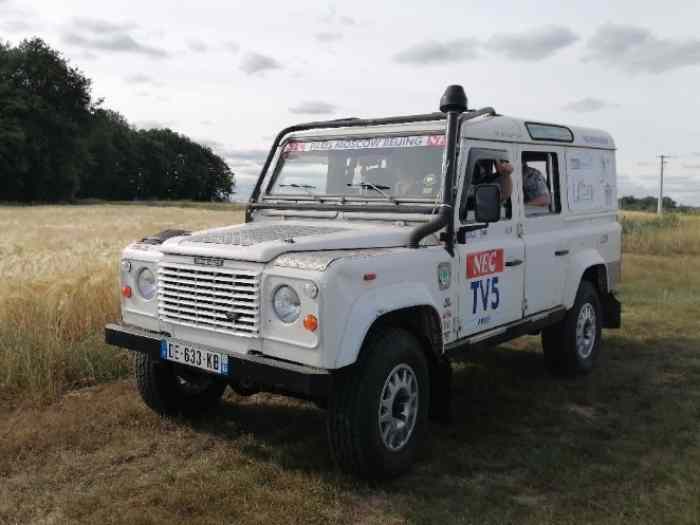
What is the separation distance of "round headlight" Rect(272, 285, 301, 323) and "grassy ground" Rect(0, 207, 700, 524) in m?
1.09

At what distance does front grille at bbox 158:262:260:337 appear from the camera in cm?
404

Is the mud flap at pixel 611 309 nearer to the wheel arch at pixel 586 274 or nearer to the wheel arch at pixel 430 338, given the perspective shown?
the wheel arch at pixel 586 274

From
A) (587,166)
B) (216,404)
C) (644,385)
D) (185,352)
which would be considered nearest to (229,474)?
(185,352)


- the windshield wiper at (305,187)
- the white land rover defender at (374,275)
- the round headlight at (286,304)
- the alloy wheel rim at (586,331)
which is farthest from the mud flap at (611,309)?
the round headlight at (286,304)

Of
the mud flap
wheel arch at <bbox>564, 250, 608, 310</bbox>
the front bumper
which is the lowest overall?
the mud flap

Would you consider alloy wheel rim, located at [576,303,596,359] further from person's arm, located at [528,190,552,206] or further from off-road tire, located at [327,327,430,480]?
off-road tire, located at [327,327,430,480]

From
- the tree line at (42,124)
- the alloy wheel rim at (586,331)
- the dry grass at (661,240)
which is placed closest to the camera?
the alloy wheel rim at (586,331)

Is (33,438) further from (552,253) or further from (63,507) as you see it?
(552,253)

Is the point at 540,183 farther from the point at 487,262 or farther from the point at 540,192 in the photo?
the point at 487,262

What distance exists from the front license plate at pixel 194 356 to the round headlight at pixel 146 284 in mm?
429

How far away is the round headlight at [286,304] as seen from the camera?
152 inches

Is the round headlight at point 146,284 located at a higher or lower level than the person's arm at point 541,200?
lower

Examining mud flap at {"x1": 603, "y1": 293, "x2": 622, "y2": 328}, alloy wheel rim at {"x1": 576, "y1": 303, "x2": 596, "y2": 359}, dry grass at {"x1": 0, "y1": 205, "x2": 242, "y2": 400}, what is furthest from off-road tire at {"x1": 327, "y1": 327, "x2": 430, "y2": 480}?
mud flap at {"x1": 603, "y1": 293, "x2": 622, "y2": 328}

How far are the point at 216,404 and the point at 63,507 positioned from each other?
6.05 ft
